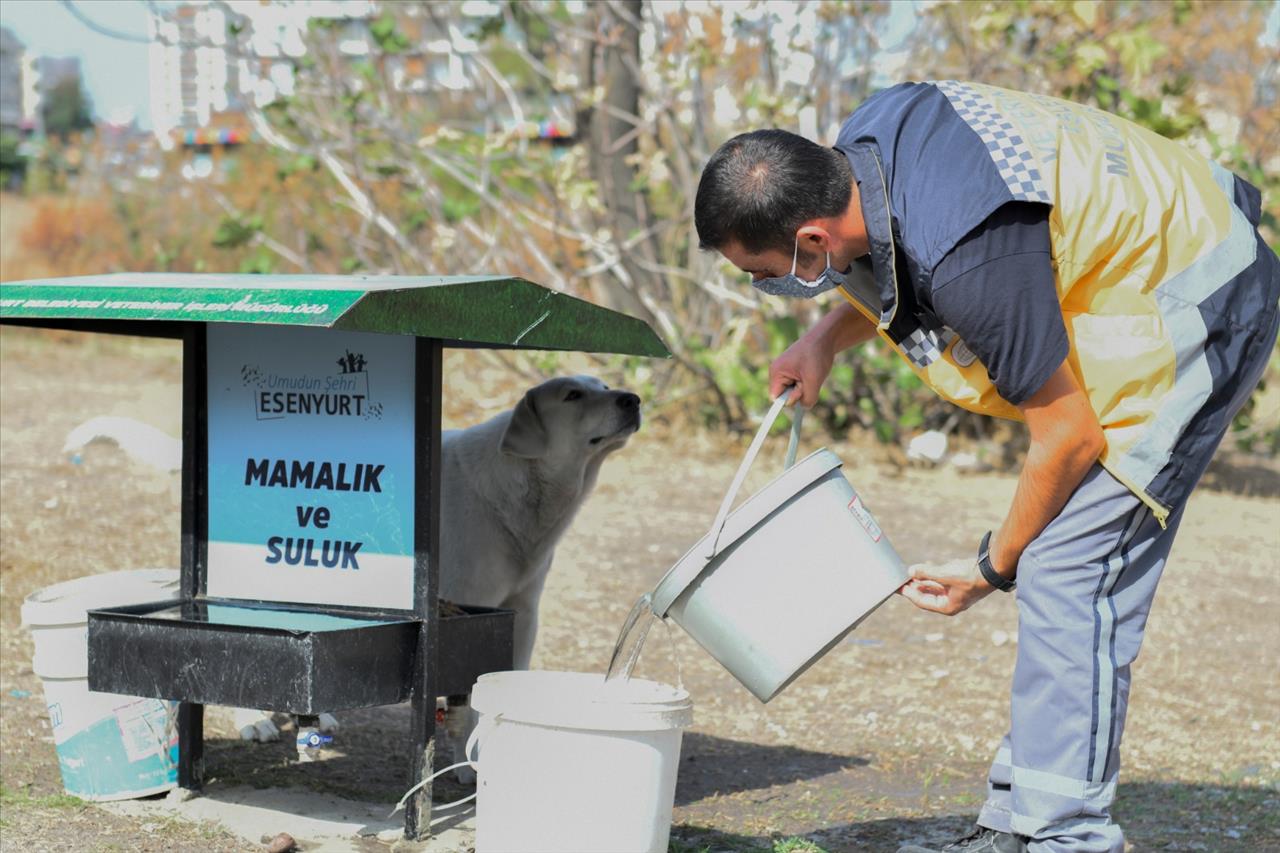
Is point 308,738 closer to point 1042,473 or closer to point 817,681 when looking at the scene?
point 1042,473

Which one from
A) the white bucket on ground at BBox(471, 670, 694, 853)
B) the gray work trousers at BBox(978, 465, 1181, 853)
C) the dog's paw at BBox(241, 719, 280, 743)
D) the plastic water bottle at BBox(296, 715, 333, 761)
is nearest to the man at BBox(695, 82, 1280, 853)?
the gray work trousers at BBox(978, 465, 1181, 853)

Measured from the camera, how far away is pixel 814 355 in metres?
3.58

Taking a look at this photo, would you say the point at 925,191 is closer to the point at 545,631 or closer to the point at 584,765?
the point at 584,765

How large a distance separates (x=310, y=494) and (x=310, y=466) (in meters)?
0.08

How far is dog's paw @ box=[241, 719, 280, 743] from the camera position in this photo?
4974 millimetres

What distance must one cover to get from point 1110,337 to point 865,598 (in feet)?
2.52

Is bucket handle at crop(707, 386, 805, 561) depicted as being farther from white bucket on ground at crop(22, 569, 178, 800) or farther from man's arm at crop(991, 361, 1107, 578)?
white bucket on ground at crop(22, 569, 178, 800)

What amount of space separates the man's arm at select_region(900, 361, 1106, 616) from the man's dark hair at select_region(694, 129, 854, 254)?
0.58 m

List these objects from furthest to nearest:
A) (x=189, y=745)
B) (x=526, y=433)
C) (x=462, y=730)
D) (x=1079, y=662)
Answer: (x=526, y=433)
(x=462, y=730)
(x=189, y=745)
(x=1079, y=662)

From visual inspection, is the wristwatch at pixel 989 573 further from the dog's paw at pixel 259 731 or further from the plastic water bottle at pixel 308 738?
the dog's paw at pixel 259 731

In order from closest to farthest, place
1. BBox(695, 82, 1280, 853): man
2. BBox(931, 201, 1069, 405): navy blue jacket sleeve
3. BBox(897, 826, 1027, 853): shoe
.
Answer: BBox(931, 201, 1069, 405): navy blue jacket sleeve < BBox(695, 82, 1280, 853): man < BBox(897, 826, 1027, 853): shoe

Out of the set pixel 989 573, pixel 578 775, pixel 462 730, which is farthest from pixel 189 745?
pixel 989 573

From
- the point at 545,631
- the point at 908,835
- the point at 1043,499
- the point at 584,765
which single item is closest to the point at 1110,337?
the point at 1043,499

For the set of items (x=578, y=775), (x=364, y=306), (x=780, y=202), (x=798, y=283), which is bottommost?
(x=578, y=775)
